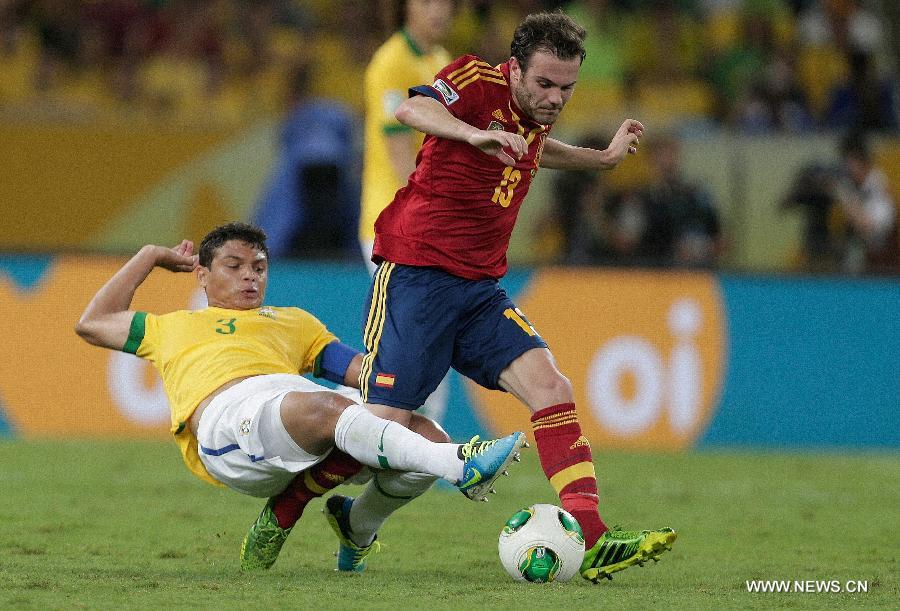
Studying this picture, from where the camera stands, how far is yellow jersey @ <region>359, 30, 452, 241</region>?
7508mm

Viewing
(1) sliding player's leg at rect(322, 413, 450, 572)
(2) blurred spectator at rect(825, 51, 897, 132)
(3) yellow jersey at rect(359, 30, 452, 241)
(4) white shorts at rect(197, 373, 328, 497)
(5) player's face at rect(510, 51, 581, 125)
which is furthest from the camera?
(2) blurred spectator at rect(825, 51, 897, 132)

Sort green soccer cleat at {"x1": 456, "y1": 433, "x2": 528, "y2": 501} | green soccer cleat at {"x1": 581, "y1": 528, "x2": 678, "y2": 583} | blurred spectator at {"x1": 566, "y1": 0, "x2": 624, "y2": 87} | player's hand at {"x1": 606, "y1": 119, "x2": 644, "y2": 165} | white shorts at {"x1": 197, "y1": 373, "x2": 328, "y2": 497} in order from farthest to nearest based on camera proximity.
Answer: blurred spectator at {"x1": 566, "y1": 0, "x2": 624, "y2": 87} < player's hand at {"x1": 606, "y1": 119, "x2": 644, "y2": 165} < white shorts at {"x1": 197, "y1": 373, "x2": 328, "y2": 497} < green soccer cleat at {"x1": 581, "y1": 528, "x2": 678, "y2": 583} < green soccer cleat at {"x1": 456, "y1": 433, "x2": 528, "y2": 501}

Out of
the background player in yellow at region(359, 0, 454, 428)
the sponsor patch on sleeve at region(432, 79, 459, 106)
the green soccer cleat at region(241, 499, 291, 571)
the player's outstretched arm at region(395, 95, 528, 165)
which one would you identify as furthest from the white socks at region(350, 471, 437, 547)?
the background player in yellow at region(359, 0, 454, 428)

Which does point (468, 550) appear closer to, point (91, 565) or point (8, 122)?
point (91, 565)

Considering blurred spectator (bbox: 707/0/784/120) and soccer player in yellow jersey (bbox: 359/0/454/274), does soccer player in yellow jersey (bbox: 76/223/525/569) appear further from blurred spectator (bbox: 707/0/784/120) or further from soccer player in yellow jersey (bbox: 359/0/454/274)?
blurred spectator (bbox: 707/0/784/120)

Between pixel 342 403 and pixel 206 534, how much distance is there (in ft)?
5.45

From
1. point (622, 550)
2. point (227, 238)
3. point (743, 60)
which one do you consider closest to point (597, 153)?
point (227, 238)

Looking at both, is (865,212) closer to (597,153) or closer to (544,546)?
(597,153)

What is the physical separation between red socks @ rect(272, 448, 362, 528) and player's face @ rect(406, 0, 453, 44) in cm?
288

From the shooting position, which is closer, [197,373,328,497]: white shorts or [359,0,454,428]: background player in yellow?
[197,373,328,497]: white shorts

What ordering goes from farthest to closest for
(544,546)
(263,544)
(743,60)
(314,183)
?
(743,60)
(314,183)
(263,544)
(544,546)

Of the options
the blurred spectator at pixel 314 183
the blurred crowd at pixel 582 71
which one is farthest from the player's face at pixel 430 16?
the blurred spectator at pixel 314 183

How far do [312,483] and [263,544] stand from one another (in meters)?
0.29

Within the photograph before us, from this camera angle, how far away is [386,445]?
495 centimetres
